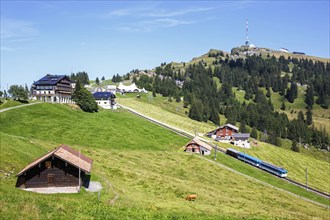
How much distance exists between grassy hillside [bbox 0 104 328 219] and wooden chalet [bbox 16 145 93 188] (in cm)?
211

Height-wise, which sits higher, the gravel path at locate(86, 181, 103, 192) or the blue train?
the gravel path at locate(86, 181, 103, 192)

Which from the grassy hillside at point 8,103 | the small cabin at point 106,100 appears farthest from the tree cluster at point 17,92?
the small cabin at point 106,100

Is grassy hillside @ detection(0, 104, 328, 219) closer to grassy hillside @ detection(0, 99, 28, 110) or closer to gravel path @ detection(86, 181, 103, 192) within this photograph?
gravel path @ detection(86, 181, 103, 192)

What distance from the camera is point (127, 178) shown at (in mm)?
60406

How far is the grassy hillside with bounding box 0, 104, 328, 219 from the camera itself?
26.3 m

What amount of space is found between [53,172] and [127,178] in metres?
15.9

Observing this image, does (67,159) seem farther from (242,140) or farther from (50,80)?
(50,80)

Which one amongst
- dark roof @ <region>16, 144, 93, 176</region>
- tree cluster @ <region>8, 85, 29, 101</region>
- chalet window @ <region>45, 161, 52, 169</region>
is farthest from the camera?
tree cluster @ <region>8, 85, 29, 101</region>

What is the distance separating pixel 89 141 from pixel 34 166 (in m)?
42.2

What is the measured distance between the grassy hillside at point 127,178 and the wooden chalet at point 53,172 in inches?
83.3

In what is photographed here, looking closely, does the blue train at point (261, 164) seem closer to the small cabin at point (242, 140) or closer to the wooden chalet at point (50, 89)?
the small cabin at point (242, 140)

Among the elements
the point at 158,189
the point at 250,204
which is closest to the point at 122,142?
the point at 158,189

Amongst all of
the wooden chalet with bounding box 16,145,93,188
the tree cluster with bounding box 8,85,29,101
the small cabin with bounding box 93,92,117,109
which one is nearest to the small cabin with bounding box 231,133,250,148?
the small cabin with bounding box 93,92,117,109

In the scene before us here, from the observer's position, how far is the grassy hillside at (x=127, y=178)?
26.3 metres
